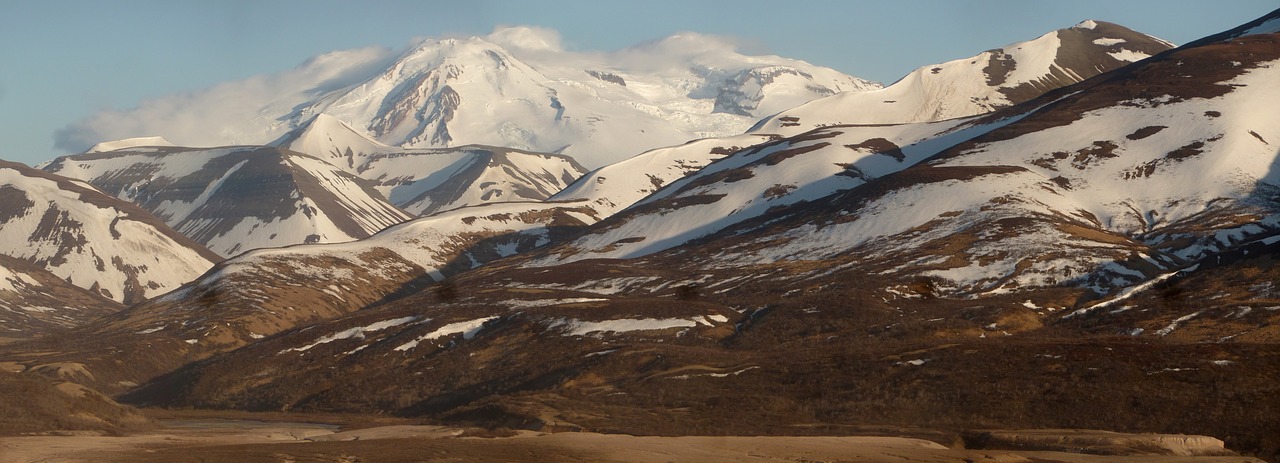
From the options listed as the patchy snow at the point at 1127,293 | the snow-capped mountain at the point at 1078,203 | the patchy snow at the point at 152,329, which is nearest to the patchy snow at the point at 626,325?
the snow-capped mountain at the point at 1078,203

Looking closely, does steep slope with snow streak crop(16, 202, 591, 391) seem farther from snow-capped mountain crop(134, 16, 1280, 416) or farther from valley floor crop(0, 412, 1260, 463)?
valley floor crop(0, 412, 1260, 463)

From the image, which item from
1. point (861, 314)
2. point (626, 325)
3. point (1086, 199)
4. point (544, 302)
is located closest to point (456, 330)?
point (544, 302)

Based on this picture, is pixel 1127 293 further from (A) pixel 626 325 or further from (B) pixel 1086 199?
(B) pixel 1086 199

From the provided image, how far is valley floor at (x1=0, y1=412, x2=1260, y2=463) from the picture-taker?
53.3 m

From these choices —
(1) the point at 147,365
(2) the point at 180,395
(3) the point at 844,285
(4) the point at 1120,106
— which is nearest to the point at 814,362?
(3) the point at 844,285

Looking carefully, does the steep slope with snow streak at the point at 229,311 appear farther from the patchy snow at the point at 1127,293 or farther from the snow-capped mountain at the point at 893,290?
the patchy snow at the point at 1127,293

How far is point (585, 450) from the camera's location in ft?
186

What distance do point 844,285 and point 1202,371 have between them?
58610mm

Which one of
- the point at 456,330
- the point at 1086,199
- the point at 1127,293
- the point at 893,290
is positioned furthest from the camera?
the point at 1086,199

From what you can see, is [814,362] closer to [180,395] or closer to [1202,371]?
[1202,371]

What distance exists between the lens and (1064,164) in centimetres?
16988

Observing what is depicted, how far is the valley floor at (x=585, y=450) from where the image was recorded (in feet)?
175

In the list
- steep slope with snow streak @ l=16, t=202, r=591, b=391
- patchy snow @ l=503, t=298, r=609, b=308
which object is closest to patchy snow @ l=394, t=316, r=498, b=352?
patchy snow @ l=503, t=298, r=609, b=308

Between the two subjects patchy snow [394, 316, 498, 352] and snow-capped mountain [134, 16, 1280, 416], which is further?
patchy snow [394, 316, 498, 352]
